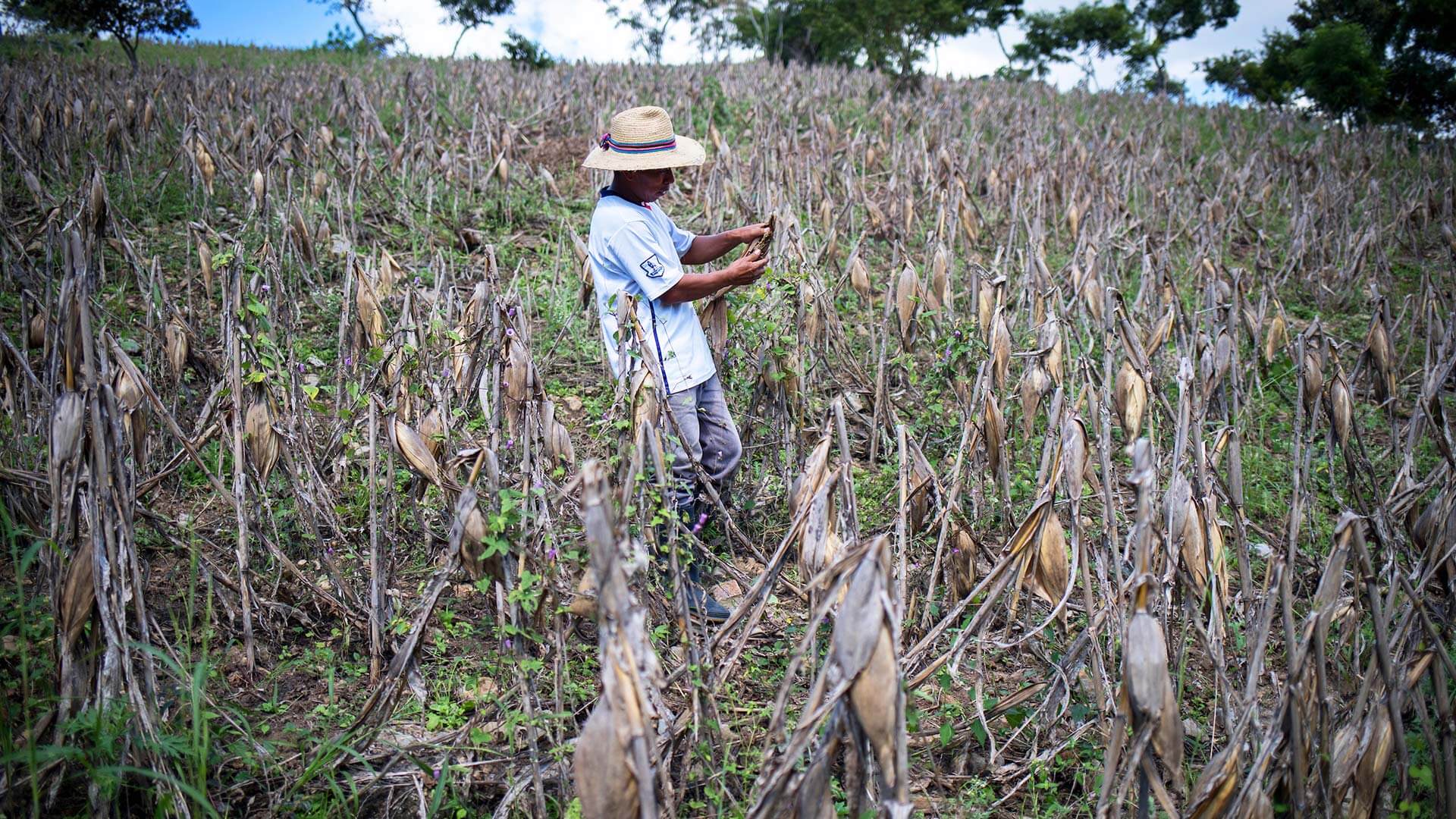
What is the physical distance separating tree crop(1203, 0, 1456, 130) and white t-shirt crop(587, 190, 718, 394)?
11792 mm

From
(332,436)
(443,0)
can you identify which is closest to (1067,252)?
(332,436)

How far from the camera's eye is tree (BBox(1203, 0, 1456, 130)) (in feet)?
35.7

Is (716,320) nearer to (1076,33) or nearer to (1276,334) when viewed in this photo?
(1276,334)

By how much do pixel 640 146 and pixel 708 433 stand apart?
0.85 meters

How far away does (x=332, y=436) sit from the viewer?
281 cm

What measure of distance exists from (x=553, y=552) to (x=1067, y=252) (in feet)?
16.0

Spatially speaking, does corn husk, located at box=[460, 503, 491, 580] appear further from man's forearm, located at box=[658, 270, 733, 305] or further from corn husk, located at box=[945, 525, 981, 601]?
corn husk, located at box=[945, 525, 981, 601]

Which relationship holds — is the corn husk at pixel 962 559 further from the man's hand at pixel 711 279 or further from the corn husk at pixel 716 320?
the corn husk at pixel 716 320

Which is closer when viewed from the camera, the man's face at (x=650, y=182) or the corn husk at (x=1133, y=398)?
the corn husk at (x=1133, y=398)

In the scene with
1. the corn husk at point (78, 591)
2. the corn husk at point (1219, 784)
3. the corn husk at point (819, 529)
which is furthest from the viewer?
the corn husk at point (78, 591)

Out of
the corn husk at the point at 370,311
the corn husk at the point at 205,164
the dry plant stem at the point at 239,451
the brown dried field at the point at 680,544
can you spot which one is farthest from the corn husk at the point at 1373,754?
the corn husk at the point at 205,164

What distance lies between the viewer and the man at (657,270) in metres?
2.39

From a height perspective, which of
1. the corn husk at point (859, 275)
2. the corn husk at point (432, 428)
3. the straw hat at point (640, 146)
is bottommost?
the corn husk at point (432, 428)

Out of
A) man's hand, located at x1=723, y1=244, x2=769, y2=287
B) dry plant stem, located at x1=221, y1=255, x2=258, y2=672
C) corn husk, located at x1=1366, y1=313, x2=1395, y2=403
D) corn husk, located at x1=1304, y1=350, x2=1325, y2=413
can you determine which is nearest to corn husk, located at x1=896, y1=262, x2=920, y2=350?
man's hand, located at x1=723, y1=244, x2=769, y2=287
